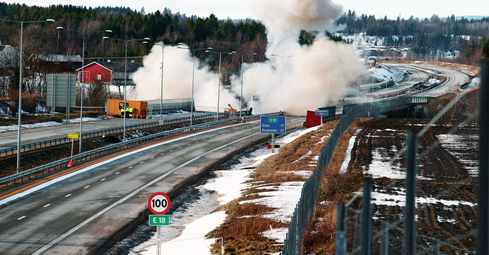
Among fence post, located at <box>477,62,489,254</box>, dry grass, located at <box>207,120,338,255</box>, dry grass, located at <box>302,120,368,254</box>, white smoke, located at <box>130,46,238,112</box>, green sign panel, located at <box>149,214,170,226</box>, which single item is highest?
white smoke, located at <box>130,46,238,112</box>

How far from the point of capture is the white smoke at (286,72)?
75312 mm

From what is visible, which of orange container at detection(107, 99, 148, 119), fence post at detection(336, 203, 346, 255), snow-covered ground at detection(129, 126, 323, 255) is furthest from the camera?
orange container at detection(107, 99, 148, 119)

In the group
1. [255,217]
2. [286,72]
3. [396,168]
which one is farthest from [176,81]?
[255,217]

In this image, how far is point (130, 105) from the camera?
69.7 m

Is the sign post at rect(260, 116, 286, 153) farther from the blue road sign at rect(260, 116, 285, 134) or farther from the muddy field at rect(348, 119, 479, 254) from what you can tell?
the muddy field at rect(348, 119, 479, 254)

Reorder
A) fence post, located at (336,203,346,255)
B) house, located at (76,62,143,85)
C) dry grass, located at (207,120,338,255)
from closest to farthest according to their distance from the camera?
fence post, located at (336,203,346,255), dry grass, located at (207,120,338,255), house, located at (76,62,143,85)

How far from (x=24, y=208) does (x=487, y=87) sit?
22.4 metres

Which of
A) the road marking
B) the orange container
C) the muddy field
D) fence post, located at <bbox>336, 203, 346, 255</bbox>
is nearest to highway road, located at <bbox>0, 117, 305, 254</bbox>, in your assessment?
the road marking

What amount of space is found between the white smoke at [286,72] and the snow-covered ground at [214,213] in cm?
4287

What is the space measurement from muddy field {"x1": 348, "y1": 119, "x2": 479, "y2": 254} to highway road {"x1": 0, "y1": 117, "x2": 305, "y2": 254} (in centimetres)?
1012

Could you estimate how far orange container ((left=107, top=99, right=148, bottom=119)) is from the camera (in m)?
69.4

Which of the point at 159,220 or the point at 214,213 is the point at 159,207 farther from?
the point at 214,213

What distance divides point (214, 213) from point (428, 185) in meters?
11.6

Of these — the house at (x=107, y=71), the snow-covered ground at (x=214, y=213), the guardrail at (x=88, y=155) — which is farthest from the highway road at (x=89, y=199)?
the house at (x=107, y=71)
